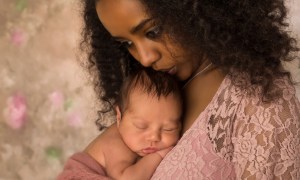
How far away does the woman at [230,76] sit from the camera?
3.97 feet

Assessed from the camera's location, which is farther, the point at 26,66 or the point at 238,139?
the point at 26,66

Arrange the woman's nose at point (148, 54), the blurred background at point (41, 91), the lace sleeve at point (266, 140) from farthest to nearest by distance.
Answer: the blurred background at point (41, 91), the woman's nose at point (148, 54), the lace sleeve at point (266, 140)

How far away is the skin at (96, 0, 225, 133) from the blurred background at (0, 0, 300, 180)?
0.93 m

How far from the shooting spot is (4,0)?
7.80 ft

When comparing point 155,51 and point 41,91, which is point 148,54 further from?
point 41,91

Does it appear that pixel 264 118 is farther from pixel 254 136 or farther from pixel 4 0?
pixel 4 0

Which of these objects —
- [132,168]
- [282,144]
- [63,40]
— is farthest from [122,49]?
[63,40]

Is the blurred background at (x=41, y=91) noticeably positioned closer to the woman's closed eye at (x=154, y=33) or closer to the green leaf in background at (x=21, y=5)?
the green leaf in background at (x=21, y=5)

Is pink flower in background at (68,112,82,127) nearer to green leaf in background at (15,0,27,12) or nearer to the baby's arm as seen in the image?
green leaf in background at (15,0,27,12)

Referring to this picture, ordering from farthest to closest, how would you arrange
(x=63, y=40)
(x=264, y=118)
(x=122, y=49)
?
(x=63, y=40) < (x=122, y=49) < (x=264, y=118)

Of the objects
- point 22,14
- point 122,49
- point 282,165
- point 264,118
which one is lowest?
point 282,165

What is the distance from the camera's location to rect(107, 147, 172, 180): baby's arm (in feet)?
4.46

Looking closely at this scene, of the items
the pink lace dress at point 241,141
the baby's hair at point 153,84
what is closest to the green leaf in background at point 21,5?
the baby's hair at point 153,84

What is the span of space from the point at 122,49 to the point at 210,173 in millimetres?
512
